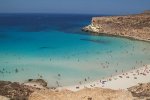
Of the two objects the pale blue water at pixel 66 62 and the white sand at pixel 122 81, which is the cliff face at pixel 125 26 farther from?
the white sand at pixel 122 81

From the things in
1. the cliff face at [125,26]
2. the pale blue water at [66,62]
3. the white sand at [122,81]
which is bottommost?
the white sand at [122,81]

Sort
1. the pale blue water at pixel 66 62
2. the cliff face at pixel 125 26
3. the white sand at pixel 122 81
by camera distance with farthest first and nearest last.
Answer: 1. the cliff face at pixel 125 26
2. the pale blue water at pixel 66 62
3. the white sand at pixel 122 81

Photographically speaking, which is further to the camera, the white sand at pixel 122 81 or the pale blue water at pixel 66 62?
the pale blue water at pixel 66 62

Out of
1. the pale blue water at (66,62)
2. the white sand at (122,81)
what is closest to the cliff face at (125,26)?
the pale blue water at (66,62)

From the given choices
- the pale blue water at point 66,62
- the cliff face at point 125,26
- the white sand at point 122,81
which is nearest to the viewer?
the white sand at point 122,81

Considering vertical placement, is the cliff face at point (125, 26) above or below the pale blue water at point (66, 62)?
above

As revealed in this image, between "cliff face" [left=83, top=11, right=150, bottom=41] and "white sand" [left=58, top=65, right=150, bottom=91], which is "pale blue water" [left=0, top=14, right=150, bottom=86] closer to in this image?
"white sand" [left=58, top=65, right=150, bottom=91]
